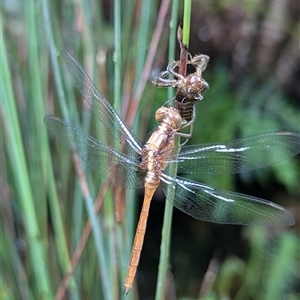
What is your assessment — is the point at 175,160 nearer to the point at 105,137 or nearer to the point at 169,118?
the point at 169,118

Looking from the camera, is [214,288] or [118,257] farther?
[214,288]

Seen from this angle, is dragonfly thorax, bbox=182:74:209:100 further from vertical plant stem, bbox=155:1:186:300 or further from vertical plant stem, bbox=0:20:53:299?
vertical plant stem, bbox=0:20:53:299

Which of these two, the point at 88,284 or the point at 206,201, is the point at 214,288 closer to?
the point at 88,284

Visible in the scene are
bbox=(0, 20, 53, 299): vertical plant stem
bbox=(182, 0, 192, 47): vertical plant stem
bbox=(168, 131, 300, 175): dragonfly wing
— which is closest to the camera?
bbox=(182, 0, 192, 47): vertical plant stem

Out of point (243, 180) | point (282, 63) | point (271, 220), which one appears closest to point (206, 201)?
point (271, 220)

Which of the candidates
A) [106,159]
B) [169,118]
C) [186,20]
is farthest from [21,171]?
[186,20]

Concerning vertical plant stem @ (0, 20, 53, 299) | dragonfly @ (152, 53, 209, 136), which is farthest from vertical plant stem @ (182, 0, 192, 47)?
vertical plant stem @ (0, 20, 53, 299)
